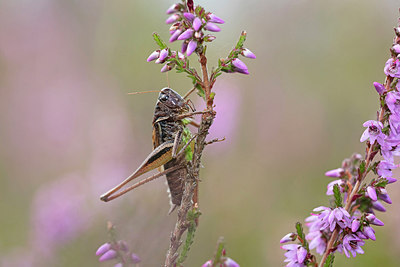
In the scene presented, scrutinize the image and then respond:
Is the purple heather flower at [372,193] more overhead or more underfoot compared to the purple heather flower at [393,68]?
more underfoot

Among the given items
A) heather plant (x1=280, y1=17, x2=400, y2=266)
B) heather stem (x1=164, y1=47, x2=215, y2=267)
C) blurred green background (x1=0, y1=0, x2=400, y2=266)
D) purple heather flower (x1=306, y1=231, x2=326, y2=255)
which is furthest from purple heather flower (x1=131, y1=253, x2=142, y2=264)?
blurred green background (x1=0, y1=0, x2=400, y2=266)

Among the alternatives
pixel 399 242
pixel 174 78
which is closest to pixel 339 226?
pixel 399 242

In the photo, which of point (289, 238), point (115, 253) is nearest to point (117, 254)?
point (115, 253)

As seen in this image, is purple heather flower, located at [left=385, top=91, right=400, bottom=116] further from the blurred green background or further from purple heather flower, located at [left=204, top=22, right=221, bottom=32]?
the blurred green background

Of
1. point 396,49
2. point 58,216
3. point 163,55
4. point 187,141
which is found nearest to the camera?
point 396,49

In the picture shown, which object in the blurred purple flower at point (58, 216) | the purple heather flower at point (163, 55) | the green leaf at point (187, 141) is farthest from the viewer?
the blurred purple flower at point (58, 216)

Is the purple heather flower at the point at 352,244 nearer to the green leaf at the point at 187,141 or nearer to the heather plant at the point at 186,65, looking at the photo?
the heather plant at the point at 186,65

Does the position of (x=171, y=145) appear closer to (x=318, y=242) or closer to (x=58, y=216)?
(x=318, y=242)

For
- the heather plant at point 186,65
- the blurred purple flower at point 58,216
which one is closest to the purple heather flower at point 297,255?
the heather plant at point 186,65
